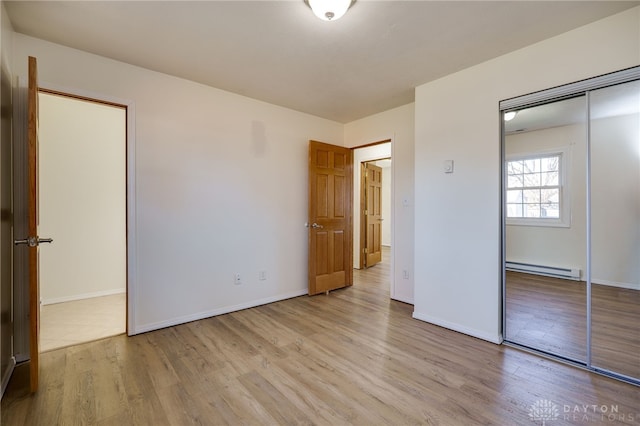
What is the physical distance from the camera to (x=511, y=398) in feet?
5.91

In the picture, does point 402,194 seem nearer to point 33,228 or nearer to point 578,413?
point 578,413

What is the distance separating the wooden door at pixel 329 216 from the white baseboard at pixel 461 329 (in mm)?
1366

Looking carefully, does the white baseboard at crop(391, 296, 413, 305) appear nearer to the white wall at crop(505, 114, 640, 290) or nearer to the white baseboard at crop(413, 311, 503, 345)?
the white baseboard at crop(413, 311, 503, 345)

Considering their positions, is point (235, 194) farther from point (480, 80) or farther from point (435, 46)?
point (480, 80)

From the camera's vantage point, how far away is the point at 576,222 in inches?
90.2

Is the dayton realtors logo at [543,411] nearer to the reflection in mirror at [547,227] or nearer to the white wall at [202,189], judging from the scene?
the reflection in mirror at [547,227]

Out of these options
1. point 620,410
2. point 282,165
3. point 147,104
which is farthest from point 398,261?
point 147,104

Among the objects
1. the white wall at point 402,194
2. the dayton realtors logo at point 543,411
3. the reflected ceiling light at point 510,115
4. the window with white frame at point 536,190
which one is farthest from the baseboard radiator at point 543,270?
the reflected ceiling light at point 510,115

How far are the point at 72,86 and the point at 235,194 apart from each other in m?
1.71

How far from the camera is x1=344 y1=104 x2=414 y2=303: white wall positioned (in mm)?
3652

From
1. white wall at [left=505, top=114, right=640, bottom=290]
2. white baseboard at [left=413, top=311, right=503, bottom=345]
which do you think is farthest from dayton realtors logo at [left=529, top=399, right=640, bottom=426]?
white wall at [left=505, top=114, right=640, bottom=290]

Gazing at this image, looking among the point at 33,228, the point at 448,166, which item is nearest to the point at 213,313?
the point at 33,228

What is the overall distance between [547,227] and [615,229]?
423mm

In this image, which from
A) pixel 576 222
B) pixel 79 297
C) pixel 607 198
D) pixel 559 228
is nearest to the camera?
pixel 607 198
